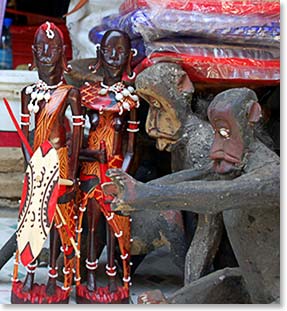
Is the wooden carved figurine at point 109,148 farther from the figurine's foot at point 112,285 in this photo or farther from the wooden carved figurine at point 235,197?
the wooden carved figurine at point 235,197

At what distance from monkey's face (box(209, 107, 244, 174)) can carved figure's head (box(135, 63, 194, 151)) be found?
1.43ft

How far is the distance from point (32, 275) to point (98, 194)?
0.38 metres

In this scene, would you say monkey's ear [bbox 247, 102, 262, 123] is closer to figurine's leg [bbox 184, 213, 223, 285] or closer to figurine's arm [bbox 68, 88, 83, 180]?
figurine's leg [bbox 184, 213, 223, 285]

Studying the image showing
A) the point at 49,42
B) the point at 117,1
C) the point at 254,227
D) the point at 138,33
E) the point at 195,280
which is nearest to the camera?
the point at 254,227

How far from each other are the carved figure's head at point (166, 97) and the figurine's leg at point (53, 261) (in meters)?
0.51

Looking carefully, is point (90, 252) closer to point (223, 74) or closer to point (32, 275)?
point (32, 275)

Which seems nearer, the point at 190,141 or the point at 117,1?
the point at 190,141

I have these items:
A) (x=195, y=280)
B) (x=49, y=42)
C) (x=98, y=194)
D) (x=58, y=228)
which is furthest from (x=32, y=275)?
(x=49, y=42)

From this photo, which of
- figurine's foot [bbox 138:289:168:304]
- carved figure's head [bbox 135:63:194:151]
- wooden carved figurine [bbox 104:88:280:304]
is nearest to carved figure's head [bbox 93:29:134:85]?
carved figure's head [bbox 135:63:194:151]

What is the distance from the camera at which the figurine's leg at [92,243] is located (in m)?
2.81

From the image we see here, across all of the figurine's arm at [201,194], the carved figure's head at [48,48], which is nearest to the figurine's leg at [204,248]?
the figurine's arm at [201,194]

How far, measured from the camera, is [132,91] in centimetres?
281

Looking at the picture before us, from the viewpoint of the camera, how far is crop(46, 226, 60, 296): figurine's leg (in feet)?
9.18

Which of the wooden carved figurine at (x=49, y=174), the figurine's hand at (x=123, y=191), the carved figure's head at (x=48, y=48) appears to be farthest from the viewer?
the carved figure's head at (x=48, y=48)
